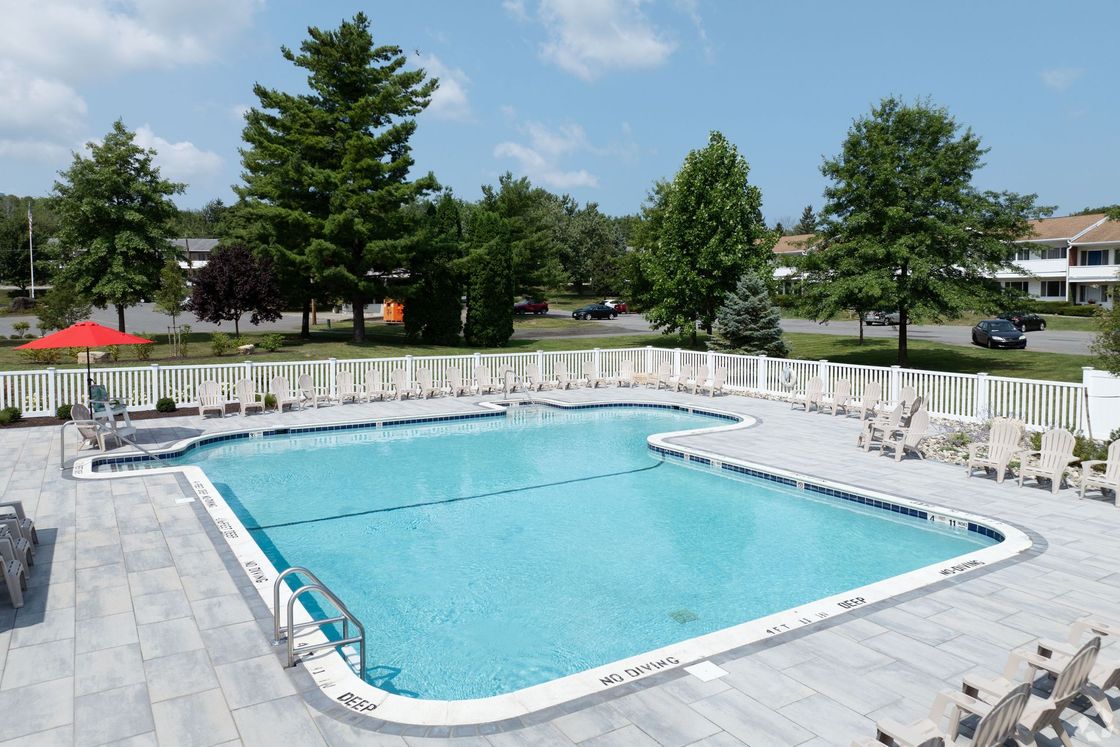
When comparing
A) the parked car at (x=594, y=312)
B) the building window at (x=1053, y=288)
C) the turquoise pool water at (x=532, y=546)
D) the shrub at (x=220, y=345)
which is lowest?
the turquoise pool water at (x=532, y=546)

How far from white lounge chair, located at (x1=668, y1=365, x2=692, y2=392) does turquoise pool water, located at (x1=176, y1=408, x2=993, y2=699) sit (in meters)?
6.17

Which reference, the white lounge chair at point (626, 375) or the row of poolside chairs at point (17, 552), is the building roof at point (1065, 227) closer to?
the white lounge chair at point (626, 375)

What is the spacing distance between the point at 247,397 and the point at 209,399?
76 centimetres

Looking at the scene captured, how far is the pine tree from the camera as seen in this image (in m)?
24.8

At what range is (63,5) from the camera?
45.4ft

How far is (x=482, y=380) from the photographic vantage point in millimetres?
19797

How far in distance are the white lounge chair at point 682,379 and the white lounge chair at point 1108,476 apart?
35.8 ft

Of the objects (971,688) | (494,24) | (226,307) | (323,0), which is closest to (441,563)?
(971,688)

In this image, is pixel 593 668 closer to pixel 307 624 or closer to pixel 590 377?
pixel 307 624

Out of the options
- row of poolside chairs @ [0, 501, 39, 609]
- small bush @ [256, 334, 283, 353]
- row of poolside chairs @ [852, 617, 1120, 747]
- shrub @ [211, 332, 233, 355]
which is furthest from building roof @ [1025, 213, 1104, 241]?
row of poolside chairs @ [0, 501, 39, 609]

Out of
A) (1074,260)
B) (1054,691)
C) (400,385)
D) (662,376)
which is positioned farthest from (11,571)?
(1074,260)

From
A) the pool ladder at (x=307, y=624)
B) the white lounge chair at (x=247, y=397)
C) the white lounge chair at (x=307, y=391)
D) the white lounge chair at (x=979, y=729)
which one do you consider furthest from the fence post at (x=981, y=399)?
the white lounge chair at (x=247, y=397)

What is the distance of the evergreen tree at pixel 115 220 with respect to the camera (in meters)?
29.5

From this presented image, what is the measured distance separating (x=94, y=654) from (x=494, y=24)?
63.4 feet
